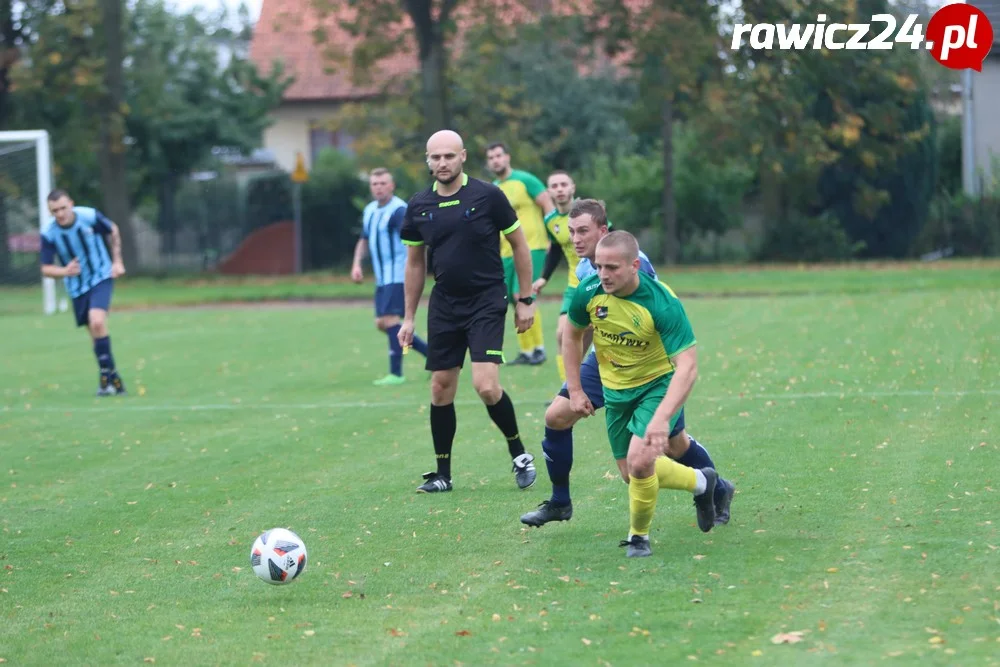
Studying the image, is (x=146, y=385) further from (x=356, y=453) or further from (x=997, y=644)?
(x=997, y=644)

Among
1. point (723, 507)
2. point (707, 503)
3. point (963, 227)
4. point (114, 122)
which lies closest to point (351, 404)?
point (723, 507)

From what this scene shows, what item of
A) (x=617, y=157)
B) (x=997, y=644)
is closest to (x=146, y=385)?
(x=997, y=644)

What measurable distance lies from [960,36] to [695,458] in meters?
26.4

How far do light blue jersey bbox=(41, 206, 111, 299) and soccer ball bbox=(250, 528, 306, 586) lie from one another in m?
8.53

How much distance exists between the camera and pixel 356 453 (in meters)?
9.88

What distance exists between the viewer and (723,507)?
6.96m

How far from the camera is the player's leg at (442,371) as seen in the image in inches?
325

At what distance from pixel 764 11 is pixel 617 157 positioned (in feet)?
22.8

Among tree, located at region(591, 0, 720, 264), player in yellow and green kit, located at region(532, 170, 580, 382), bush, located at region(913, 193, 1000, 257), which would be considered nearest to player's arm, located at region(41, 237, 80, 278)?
player in yellow and green kit, located at region(532, 170, 580, 382)

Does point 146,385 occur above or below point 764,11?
below

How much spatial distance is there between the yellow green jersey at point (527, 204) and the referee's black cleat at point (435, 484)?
576 cm

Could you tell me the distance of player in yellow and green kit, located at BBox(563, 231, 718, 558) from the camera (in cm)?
615

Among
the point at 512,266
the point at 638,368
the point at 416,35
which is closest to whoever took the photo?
the point at 638,368

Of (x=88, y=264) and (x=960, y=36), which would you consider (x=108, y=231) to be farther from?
(x=960, y=36)
